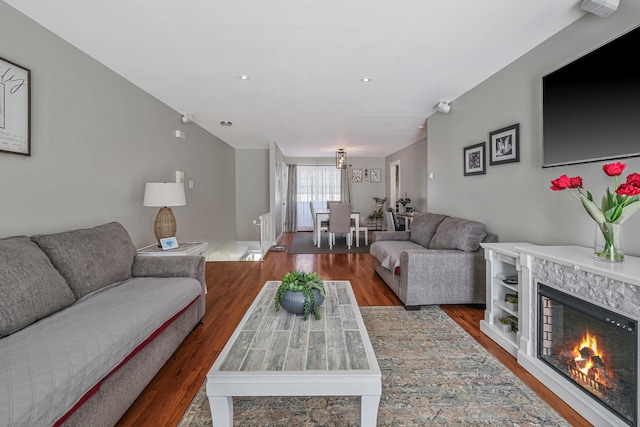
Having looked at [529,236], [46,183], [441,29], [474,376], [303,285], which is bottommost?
[474,376]

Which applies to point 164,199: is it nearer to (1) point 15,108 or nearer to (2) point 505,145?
(1) point 15,108

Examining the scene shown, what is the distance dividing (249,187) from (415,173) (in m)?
3.99

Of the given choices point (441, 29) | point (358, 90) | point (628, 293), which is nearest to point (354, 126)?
point (358, 90)

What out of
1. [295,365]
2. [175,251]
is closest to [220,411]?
[295,365]

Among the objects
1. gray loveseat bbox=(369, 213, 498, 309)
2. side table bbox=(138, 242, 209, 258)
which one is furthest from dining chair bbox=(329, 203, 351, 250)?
side table bbox=(138, 242, 209, 258)

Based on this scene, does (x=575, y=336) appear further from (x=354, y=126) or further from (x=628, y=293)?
(x=354, y=126)

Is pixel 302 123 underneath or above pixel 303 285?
above

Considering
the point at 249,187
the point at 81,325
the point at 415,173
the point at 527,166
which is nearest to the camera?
the point at 81,325

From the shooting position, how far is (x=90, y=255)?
6.87 ft

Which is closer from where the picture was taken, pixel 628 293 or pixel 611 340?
pixel 628 293

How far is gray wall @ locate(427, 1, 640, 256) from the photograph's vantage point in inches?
79.8

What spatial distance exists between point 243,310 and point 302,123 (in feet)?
10.6

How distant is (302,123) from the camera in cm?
510

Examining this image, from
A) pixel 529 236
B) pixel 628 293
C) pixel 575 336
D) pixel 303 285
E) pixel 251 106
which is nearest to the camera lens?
pixel 628 293
